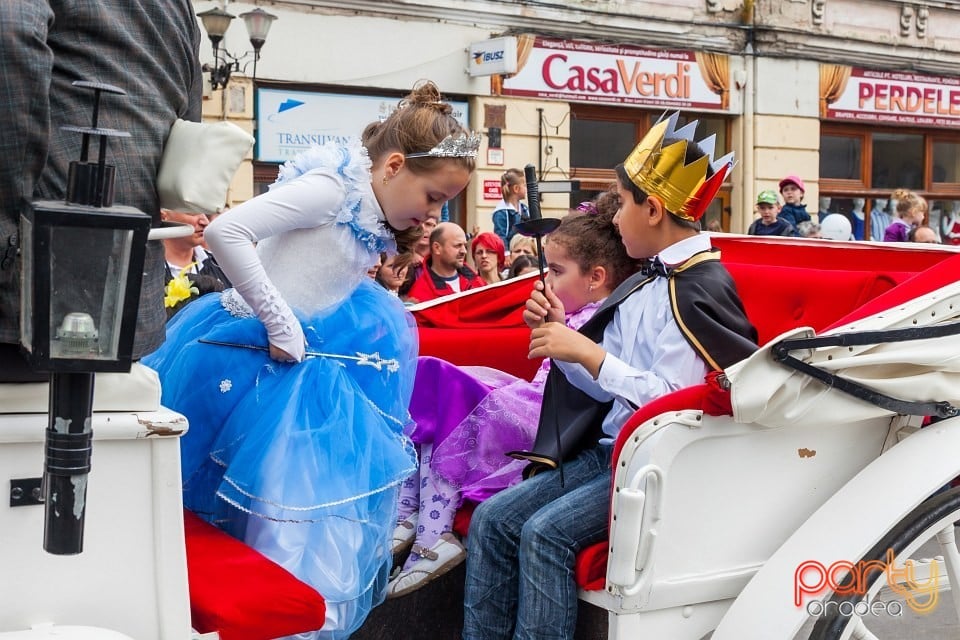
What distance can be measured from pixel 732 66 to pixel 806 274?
10.7m

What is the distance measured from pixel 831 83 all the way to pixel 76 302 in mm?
13522

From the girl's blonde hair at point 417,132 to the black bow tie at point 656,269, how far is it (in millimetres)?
462

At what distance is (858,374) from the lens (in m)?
2.15

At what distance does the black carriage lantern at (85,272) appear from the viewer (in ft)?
4.10

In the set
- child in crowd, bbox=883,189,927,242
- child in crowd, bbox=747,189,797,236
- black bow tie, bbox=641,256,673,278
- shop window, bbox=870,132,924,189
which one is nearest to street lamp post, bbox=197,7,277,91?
child in crowd, bbox=747,189,797,236

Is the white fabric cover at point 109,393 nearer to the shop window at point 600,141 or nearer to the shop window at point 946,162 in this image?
the shop window at point 600,141

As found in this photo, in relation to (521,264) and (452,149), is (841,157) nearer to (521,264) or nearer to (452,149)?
(521,264)

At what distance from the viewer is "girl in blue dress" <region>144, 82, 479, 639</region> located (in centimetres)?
208

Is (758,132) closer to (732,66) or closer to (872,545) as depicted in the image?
(732,66)

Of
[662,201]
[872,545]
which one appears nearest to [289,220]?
[662,201]

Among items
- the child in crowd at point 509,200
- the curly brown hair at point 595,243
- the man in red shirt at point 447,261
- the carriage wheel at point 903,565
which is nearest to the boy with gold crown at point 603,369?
the curly brown hair at point 595,243

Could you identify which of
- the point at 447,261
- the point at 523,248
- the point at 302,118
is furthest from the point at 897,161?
the point at 447,261

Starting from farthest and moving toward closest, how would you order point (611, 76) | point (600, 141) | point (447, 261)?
point (600, 141) < point (611, 76) < point (447, 261)

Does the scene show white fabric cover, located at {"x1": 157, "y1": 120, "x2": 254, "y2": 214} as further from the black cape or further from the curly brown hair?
the curly brown hair
